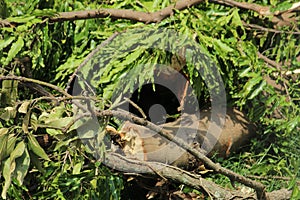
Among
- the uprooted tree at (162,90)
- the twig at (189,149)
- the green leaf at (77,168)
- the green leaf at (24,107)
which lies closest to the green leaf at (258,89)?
the uprooted tree at (162,90)

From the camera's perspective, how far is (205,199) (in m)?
3.02

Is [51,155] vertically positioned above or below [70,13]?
below

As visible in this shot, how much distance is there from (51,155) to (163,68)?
31.5 inches

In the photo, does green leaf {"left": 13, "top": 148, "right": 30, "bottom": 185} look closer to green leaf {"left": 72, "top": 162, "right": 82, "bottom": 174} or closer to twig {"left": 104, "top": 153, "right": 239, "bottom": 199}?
green leaf {"left": 72, "top": 162, "right": 82, "bottom": 174}

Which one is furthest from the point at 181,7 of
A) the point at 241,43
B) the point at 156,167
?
the point at 156,167

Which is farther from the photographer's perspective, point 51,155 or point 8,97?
point 51,155

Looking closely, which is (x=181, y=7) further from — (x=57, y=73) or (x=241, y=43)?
(x=57, y=73)

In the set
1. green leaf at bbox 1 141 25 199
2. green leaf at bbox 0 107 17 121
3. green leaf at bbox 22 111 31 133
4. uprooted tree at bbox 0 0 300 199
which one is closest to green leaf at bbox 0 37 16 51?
uprooted tree at bbox 0 0 300 199

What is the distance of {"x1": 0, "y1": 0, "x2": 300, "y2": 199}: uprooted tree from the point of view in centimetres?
275

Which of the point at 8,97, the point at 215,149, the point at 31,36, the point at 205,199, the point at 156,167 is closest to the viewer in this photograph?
the point at 8,97

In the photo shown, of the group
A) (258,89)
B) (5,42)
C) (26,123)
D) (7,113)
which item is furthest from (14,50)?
(258,89)

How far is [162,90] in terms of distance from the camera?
3.56 meters

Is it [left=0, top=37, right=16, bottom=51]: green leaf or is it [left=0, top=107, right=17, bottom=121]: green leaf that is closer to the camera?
[left=0, top=107, right=17, bottom=121]: green leaf

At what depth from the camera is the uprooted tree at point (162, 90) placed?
2.75 metres
